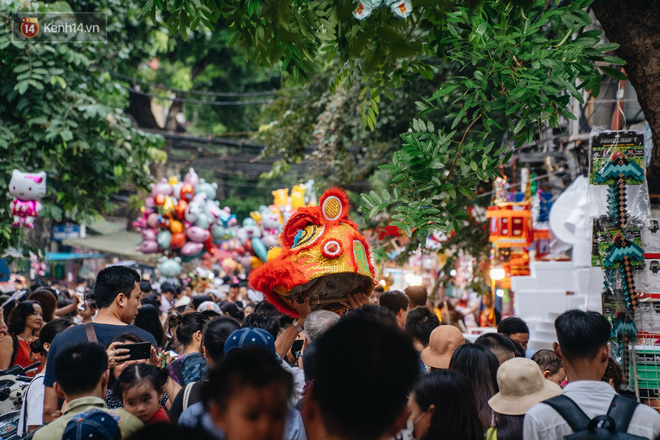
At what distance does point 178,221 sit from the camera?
16703mm

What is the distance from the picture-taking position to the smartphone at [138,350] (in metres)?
4.48

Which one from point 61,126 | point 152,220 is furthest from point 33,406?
point 152,220

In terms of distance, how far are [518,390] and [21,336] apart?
505cm

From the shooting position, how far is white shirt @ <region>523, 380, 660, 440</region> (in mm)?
3371

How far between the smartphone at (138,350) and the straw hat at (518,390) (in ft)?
6.65

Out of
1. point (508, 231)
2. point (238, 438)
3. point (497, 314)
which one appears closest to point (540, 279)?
point (508, 231)

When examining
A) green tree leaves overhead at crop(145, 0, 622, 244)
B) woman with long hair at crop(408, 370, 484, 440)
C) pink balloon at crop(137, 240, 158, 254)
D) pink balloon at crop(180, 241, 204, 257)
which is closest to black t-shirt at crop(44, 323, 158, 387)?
green tree leaves overhead at crop(145, 0, 622, 244)

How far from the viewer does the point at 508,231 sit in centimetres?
1170

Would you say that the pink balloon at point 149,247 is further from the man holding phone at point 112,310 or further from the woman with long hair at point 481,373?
the woman with long hair at point 481,373

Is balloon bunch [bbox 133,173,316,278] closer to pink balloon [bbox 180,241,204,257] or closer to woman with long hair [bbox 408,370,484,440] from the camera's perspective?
pink balloon [bbox 180,241,204,257]

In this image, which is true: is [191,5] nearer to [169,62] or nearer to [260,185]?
[169,62]

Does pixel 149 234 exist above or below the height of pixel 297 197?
below

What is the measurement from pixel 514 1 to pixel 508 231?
775cm

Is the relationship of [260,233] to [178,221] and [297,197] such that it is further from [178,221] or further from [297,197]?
[178,221]
